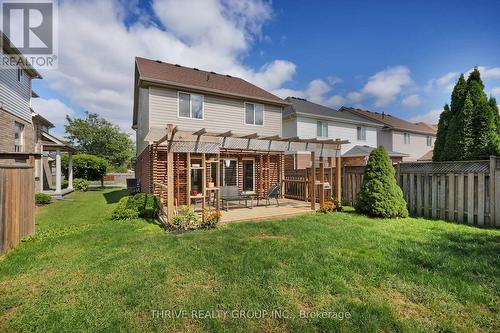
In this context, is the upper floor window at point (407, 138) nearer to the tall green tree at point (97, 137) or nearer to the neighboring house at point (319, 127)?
the neighboring house at point (319, 127)

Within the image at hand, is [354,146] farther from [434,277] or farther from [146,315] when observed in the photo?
[146,315]

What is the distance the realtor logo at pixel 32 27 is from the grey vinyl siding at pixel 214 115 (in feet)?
15.4

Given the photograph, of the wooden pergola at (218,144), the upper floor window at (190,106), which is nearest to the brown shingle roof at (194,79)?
the upper floor window at (190,106)

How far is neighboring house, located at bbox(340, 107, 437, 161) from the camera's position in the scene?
25.1m

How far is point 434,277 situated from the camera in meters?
3.51

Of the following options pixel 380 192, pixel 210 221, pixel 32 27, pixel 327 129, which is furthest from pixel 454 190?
pixel 32 27

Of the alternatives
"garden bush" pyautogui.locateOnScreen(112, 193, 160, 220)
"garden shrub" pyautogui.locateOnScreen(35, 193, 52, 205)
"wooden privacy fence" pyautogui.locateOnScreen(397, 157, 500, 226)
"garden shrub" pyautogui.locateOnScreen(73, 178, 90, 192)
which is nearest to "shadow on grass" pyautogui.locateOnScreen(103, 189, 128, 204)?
"garden shrub" pyautogui.locateOnScreen(35, 193, 52, 205)

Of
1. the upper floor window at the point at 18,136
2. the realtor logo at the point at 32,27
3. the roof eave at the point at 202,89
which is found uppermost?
the realtor logo at the point at 32,27

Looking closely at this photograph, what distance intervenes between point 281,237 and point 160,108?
8414 mm

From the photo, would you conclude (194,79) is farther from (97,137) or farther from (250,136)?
(97,137)

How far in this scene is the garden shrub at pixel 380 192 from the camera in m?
7.39

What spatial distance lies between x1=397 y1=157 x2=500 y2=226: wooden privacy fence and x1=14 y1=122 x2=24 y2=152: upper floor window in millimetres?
17446

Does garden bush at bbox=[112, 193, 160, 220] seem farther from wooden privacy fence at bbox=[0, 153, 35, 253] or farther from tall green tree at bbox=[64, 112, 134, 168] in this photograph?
tall green tree at bbox=[64, 112, 134, 168]

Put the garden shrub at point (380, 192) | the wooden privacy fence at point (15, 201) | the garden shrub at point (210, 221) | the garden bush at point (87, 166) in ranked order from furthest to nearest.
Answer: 1. the garden bush at point (87, 166)
2. the garden shrub at point (380, 192)
3. the garden shrub at point (210, 221)
4. the wooden privacy fence at point (15, 201)
